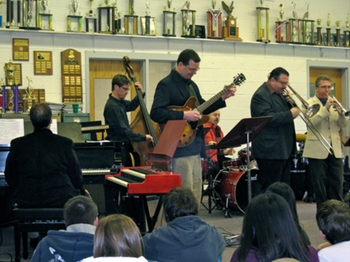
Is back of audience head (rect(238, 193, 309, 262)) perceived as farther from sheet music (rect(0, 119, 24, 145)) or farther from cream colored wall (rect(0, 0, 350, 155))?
cream colored wall (rect(0, 0, 350, 155))

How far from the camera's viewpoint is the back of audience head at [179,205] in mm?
2279

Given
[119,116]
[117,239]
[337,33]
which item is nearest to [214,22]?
[337,33]

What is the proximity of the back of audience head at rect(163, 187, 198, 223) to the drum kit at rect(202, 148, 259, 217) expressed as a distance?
295 cm

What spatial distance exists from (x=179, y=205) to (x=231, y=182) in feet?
10.0

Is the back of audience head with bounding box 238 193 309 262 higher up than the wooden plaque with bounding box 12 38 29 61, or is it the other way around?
the wooden plaque with bounding box 12 38 29 61

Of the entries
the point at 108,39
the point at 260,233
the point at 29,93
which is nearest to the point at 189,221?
the point at 260,233

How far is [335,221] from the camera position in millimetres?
1999

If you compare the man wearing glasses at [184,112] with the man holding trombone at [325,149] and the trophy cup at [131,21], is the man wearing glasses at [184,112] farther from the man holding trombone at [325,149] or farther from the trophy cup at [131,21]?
the trophy cup at [131,21]

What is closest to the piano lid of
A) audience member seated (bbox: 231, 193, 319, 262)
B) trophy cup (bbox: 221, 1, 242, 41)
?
audience member seated (bbox: 231, 193, 319, 262)

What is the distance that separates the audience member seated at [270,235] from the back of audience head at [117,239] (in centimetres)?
44

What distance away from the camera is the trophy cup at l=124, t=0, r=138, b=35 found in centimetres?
666

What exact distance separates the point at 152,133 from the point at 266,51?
13.6ft

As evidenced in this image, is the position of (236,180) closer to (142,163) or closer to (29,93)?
(142,163)

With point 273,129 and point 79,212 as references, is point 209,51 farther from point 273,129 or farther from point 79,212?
point 79,212
